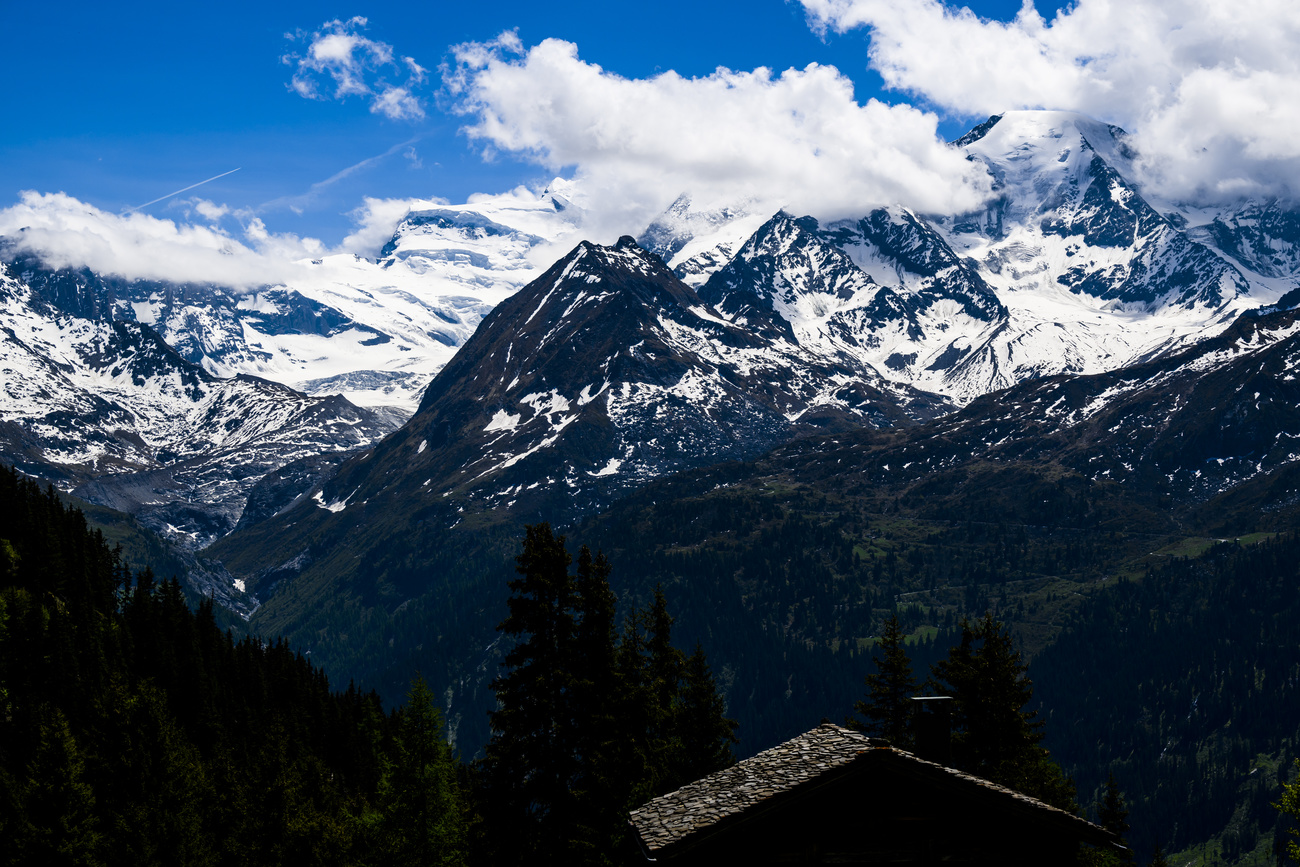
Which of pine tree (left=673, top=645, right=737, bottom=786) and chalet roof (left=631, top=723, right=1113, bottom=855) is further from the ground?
chalet roof (left=631, top=723, right=1113, bottom=855)

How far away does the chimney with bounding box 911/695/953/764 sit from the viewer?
2927cm

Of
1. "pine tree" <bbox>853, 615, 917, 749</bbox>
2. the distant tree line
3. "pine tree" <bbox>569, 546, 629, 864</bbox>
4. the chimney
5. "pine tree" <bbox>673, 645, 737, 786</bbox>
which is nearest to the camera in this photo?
the chimney

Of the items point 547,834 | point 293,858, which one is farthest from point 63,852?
point 547,834

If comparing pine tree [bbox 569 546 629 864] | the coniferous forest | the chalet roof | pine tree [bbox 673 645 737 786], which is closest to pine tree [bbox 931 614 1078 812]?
the coniferous forest

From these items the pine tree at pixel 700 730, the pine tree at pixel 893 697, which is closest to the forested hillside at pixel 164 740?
the pine tree at pixel 700 730

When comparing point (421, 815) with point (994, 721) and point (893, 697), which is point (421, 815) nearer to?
point (893, 697)

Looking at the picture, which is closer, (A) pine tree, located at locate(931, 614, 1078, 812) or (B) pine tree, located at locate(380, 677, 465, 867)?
(A) pine tree, located at locate(931, 614, 1078, 812)

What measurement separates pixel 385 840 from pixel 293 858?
10647 mm

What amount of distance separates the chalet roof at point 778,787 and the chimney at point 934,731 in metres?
2.34

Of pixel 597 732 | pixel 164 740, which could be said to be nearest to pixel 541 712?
pixel 597 732

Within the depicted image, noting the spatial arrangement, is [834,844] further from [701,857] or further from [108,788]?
[108,788]

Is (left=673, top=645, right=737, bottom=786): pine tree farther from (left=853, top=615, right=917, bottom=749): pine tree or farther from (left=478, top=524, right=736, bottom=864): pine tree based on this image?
(left=478, top=524, right=736, bottom=864): pine tree

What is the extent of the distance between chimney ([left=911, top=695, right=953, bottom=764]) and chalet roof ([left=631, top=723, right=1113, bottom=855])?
2339 millimetres

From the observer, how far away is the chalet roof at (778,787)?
25.2m
